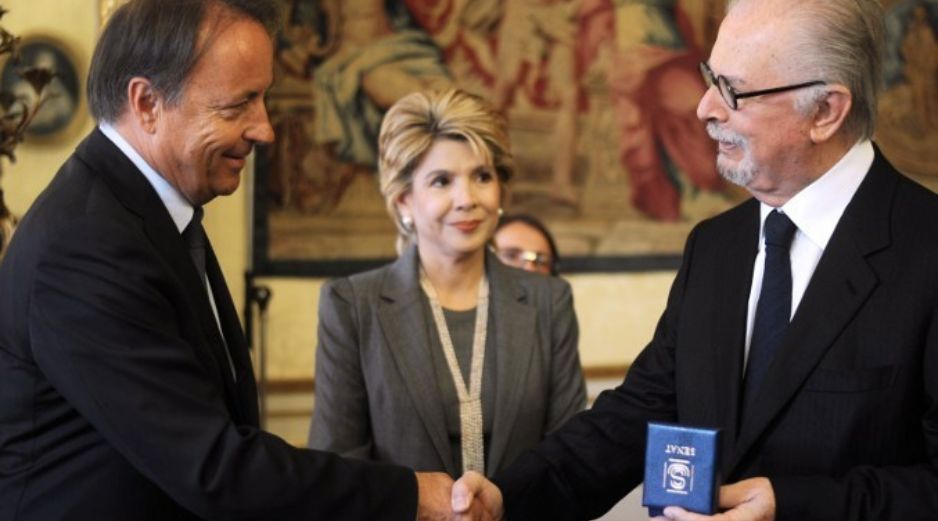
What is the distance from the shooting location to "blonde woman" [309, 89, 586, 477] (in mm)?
4359

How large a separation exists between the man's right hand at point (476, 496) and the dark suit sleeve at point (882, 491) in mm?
818

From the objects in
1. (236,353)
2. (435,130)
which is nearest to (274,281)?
(435,130)

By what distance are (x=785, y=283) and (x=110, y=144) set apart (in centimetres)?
151

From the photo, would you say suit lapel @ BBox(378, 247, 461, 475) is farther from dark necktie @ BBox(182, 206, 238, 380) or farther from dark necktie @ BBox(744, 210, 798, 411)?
dark necktie @ BBox(744, 210, 798, 411)

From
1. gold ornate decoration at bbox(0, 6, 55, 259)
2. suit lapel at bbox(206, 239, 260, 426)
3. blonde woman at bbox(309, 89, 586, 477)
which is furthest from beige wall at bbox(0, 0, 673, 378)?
suit lapel at bbox(206, 239, 260, 426)

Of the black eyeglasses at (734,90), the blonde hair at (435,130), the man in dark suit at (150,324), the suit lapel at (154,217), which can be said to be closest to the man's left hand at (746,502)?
the man in dark suit at (150,324)

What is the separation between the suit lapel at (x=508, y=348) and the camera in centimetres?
435

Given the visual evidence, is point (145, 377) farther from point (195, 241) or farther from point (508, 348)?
point (508, 348)

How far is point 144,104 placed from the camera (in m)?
3.14

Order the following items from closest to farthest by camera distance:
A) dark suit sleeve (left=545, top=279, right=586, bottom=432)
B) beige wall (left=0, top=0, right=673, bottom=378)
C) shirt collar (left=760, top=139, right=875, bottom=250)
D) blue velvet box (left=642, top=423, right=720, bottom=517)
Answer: blue velvet box (left=642, top=423, right=720, bottom=517) → shirt collar (left=760, top=139, right=875, bottom=250) → dark suit sleeve (left=545, top=279, right=586, bottom=432) → beige wall (left=0, top=0, right=673, bottom=378)

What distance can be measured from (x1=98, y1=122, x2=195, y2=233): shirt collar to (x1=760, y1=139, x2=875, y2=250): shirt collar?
1.35m

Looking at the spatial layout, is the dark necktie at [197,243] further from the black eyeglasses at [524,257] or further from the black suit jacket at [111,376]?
Answer: the black eyeglasses at [524,257]

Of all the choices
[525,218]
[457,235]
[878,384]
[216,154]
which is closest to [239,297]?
[525,218]

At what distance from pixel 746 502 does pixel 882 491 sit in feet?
0.92
